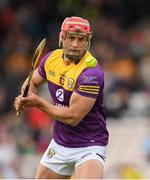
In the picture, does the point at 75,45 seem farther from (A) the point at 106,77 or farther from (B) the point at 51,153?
(A) the point at 106,77

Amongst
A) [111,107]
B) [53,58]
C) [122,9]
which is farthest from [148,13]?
[53,58]

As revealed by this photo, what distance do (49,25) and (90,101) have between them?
910 centimetres

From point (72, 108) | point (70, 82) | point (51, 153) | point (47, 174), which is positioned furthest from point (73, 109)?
point (47, 174)

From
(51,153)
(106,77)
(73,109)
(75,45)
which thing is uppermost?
(75,45)

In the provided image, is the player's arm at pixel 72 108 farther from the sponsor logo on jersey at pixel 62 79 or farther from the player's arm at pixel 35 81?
the player's arm at pixel 35 81

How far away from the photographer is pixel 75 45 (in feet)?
28.8

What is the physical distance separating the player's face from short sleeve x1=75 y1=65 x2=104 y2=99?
0.18 metres

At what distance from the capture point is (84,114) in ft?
28.6

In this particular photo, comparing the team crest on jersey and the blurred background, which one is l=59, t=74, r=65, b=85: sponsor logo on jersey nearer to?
the team crest on jersey

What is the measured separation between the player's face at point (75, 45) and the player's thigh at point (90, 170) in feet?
3.33

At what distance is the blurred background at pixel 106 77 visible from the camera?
47.7ft

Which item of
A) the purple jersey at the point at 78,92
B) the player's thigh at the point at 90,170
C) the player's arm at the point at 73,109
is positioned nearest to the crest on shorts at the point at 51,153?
the purple jersey at the point at 78,92

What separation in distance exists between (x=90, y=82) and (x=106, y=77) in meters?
7.16

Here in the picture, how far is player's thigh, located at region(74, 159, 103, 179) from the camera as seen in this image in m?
8.70
